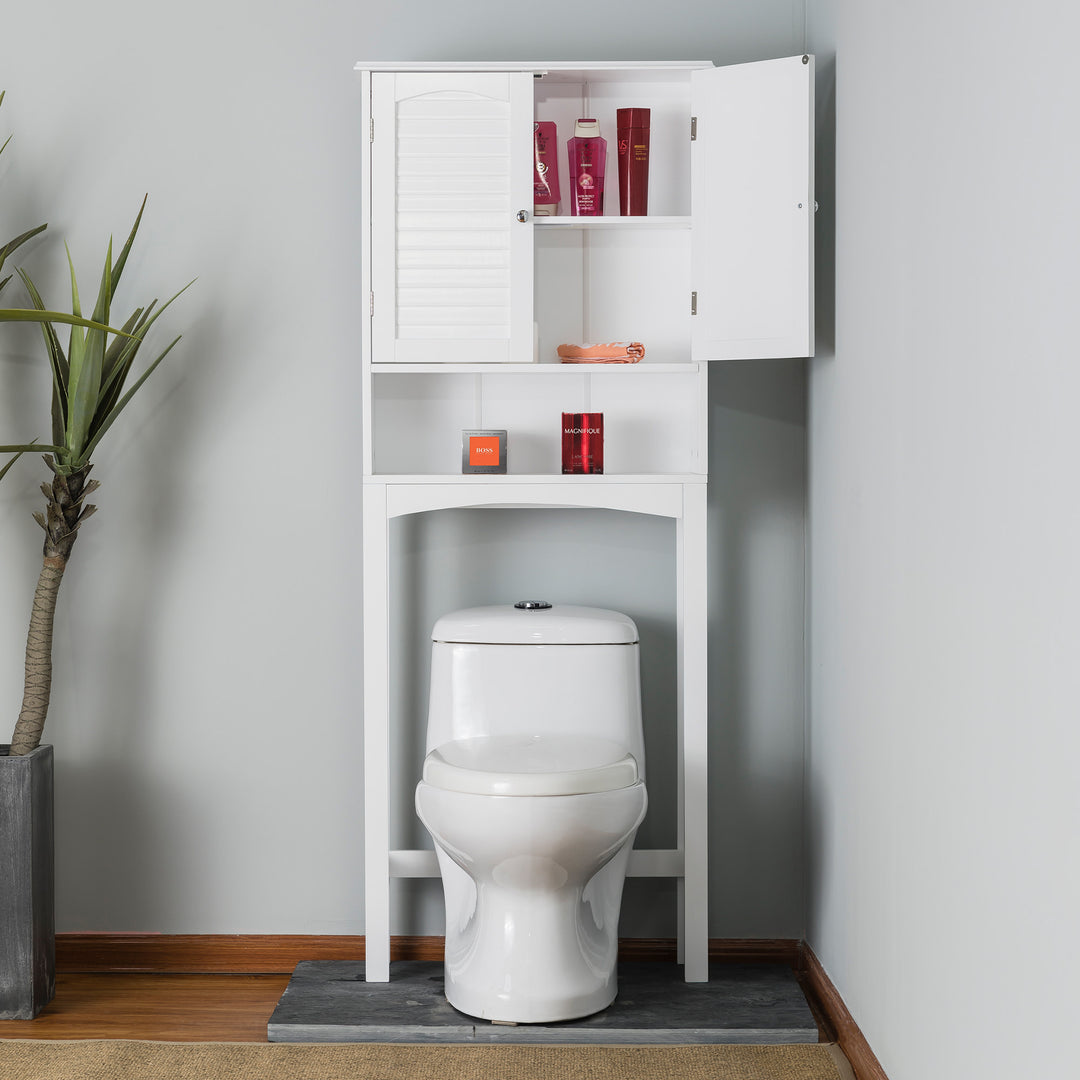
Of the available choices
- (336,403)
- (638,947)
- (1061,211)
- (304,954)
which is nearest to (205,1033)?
(304,954)

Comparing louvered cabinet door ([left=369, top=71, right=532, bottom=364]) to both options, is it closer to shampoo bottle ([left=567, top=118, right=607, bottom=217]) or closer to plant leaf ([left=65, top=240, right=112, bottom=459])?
shampoo bottle ([left=567, top=118, right=607, bottom=217])

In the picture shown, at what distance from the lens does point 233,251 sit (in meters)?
2.28

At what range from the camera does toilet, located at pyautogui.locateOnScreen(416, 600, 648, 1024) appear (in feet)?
5.90

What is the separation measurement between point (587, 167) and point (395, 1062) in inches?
66.8

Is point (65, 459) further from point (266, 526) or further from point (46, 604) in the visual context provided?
point (266, 526)

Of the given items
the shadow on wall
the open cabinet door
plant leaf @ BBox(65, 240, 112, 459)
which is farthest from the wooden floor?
the open cabinet door

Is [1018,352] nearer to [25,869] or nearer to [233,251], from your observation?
[233,251]

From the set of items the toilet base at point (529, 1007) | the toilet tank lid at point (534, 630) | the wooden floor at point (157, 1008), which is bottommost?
the wooden floor at point (157, 1008)

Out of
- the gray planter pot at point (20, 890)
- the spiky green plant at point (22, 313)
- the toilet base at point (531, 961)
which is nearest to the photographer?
the spiky green plant at point (22, 313)

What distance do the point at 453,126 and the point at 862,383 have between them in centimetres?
93

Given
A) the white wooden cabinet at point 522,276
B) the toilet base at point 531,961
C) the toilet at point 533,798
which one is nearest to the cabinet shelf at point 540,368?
the white wooden cabinet at point 522,276

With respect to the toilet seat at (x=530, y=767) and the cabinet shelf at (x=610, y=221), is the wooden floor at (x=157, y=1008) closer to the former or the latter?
the toilet seat at (x=530, y=767)

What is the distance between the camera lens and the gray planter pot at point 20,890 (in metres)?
2.01

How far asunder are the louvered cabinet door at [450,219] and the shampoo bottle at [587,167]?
110mm
